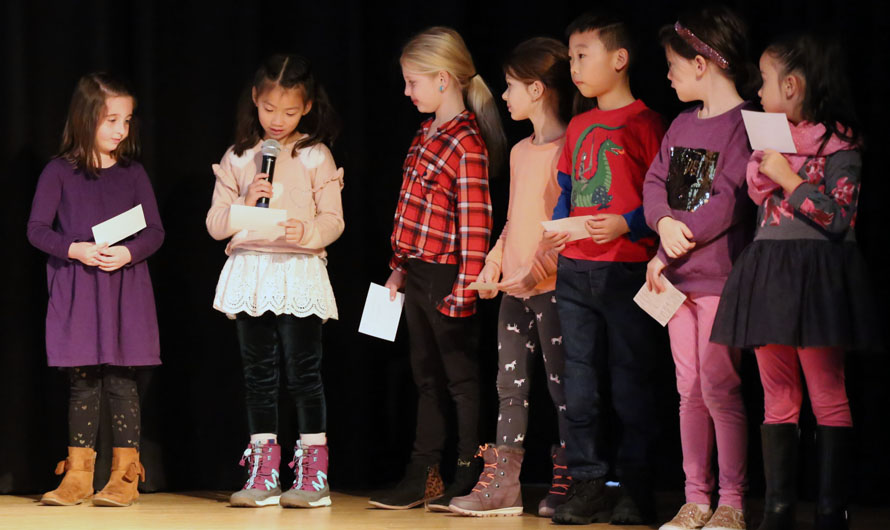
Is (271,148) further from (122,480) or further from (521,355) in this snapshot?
(122,480)

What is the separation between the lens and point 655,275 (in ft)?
10.3

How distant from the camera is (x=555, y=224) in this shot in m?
3.27

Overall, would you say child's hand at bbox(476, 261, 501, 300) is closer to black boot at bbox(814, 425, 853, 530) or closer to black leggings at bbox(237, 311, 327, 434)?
black leggings at bbox(237, 311, 327, 434)

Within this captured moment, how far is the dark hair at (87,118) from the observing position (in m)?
3.92

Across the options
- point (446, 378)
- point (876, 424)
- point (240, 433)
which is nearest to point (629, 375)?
point (446, 378)

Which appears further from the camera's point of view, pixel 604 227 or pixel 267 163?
pixel 267 163

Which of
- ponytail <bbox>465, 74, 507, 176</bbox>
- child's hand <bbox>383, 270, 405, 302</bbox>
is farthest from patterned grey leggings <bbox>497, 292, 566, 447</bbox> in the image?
ponytail <bbox>465, 74, 507, 176</bbox>

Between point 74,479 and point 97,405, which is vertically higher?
point 97,405

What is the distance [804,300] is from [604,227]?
0.65m

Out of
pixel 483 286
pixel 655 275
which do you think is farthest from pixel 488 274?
pixel 655 275

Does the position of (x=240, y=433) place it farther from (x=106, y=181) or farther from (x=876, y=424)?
(x=876, y=424)

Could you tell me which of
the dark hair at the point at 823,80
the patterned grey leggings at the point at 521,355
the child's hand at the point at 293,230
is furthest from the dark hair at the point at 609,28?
the child's hand at the point at 293,230

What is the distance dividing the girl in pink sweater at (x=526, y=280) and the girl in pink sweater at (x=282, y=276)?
605 millimetres

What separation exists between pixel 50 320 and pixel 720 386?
2.31m
